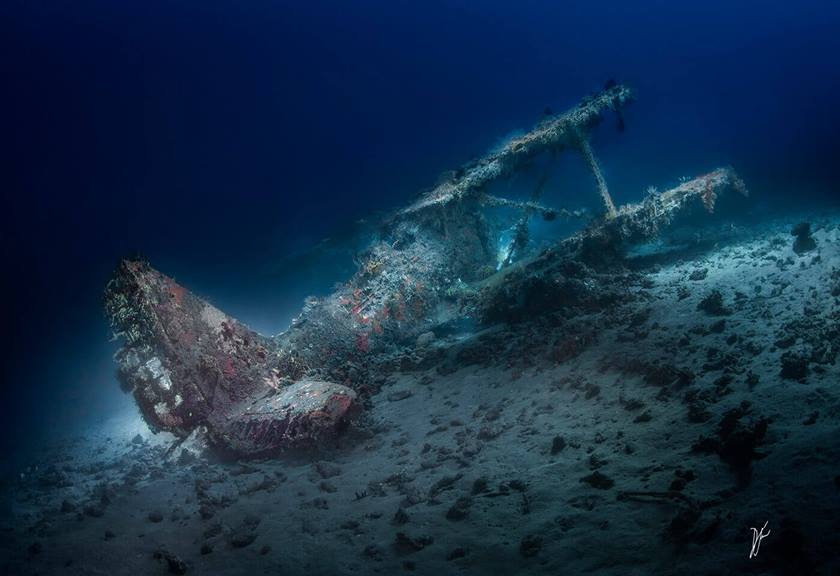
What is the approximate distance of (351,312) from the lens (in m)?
11.0

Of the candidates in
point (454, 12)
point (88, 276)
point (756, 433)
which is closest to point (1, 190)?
point (88, 276)

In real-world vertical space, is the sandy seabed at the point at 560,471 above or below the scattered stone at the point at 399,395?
below

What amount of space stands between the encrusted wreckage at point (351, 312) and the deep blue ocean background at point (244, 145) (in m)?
5.34

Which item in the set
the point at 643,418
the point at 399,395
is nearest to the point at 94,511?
the point at 399,395

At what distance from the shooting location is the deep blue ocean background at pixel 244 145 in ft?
92.9

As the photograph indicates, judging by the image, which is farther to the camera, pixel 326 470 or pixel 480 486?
pixel 326 470

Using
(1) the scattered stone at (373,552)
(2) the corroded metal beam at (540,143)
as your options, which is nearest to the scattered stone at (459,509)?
(1) the scattered stone at (373,552)

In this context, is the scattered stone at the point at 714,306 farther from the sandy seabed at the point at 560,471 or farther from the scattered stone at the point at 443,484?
the scattered stone at the point at 443,484

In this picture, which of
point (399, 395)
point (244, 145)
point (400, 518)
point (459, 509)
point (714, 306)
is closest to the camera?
point (459, 509)

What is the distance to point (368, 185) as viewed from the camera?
4419cm

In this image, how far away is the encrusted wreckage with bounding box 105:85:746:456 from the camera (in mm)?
7555

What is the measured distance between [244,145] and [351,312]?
35010 millimetres
